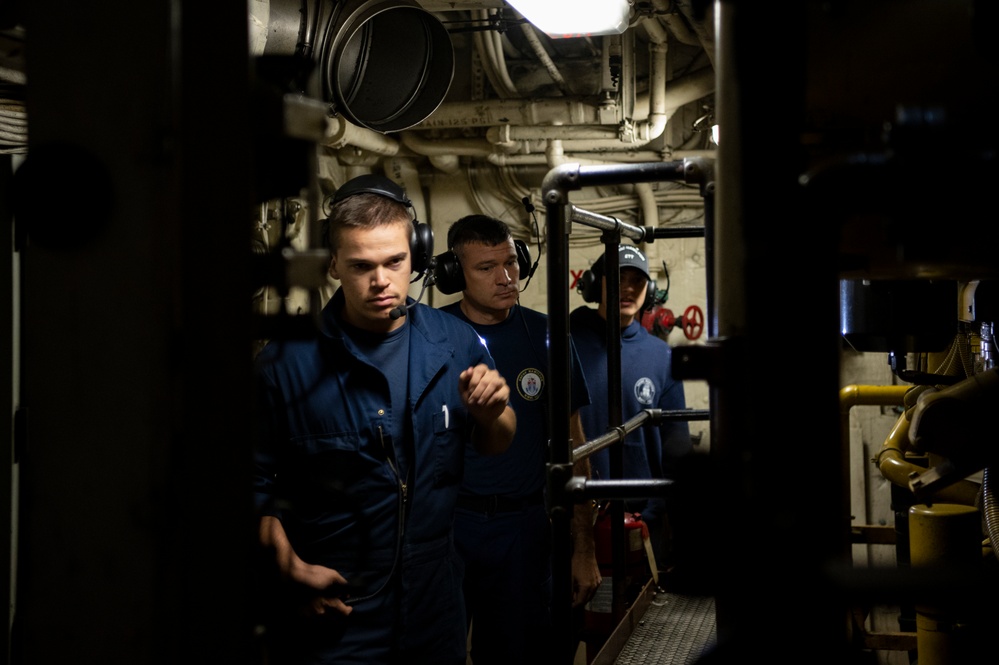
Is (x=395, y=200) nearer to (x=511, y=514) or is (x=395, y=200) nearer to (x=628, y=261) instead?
(x=511, y=514)

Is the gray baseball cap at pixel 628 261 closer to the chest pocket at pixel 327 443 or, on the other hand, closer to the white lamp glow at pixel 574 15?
the white lamp glow at pixel 574 15

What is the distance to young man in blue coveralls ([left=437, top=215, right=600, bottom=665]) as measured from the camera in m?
2.63

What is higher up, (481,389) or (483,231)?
(483,231)

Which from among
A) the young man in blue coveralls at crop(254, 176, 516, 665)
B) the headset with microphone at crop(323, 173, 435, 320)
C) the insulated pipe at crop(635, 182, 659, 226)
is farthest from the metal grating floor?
the insulated pipe at crop(635, 182, 659, 226)

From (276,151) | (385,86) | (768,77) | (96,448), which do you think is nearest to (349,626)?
(96,448)

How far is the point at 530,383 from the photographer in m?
2.86

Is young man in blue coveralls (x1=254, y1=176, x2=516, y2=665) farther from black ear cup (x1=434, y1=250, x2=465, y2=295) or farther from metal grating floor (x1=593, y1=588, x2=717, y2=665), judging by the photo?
black ear cup (x1=434, y1=250, x2=465, y2=295)

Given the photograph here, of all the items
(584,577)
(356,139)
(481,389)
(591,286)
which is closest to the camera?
(481,389)

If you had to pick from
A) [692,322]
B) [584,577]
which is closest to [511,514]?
[584,577]

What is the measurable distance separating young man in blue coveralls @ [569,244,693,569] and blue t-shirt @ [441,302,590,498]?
1.58 ft

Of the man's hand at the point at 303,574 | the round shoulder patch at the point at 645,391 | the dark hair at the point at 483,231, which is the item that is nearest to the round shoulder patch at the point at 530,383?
the dark hair at the point at 483,231

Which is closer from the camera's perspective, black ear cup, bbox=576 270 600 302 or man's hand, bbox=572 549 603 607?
man's hand, bbox=572 549 603 607

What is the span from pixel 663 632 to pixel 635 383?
1.38 metres

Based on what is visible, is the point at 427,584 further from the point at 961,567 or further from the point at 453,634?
the point at 961,567
